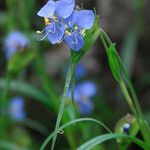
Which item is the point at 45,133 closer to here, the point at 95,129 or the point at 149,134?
the point at 95,129

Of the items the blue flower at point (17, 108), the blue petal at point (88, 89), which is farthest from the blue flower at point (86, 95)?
the blue flower at point (17, 108)

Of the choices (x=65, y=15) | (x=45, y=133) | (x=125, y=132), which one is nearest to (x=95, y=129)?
(x=45, y=133)

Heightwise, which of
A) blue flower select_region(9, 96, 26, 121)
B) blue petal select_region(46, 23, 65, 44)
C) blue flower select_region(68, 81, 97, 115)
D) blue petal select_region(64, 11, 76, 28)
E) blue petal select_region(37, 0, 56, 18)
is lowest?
blue flower select_region(9, 96, 26, 121)

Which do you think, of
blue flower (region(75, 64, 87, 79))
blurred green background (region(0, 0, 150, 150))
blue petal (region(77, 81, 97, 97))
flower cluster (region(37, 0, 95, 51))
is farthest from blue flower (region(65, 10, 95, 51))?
blue flower (region(75, 64, 87, 79))

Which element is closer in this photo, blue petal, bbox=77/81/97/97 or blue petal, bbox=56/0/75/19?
blue petal, bbox=56/0/75/19

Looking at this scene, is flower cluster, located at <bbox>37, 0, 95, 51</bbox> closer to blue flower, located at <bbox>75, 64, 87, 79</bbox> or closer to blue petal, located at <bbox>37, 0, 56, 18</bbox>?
blue petal, located at <bbox>37, 0, 56, 18</bbox>
